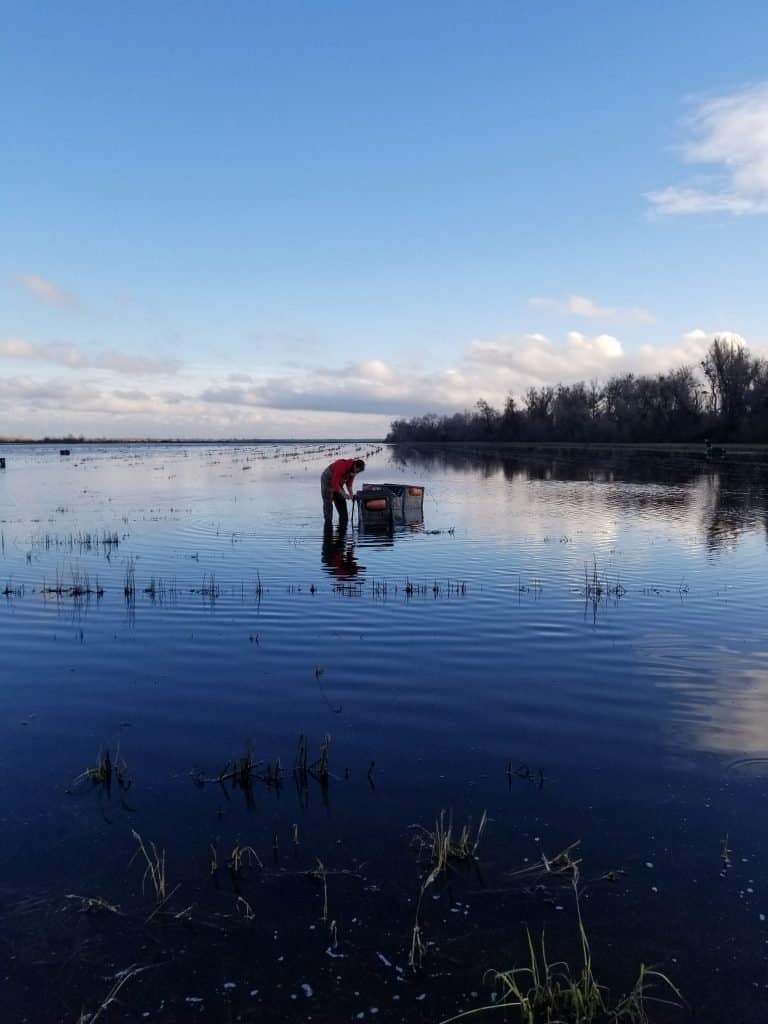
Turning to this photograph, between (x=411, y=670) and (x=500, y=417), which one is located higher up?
(x=500, y=417)

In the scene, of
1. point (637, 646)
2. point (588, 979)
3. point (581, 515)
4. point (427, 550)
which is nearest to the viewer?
point (588, 979)

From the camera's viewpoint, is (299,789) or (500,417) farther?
(500,417)

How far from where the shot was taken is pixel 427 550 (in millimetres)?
21312

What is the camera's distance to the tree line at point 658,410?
100 m

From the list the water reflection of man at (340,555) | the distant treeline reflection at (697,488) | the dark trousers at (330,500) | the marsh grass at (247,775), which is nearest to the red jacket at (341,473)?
the dark trousers at (330,500)

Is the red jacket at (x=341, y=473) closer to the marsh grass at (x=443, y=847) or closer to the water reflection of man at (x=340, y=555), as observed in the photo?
the water reflection of man at (x=340, y=555)

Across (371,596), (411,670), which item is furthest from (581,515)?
(411,670)

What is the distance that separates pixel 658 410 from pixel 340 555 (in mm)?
108804

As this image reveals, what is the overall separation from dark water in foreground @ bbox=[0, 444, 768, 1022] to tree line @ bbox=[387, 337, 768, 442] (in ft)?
294

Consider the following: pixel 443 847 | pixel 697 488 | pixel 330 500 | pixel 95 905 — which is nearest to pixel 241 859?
pixel 95 905

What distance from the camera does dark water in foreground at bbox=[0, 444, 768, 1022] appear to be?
183 inches

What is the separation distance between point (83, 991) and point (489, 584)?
12.8 meters

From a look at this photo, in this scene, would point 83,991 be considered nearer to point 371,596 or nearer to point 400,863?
point 400,863

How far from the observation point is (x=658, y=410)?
11756 cm
